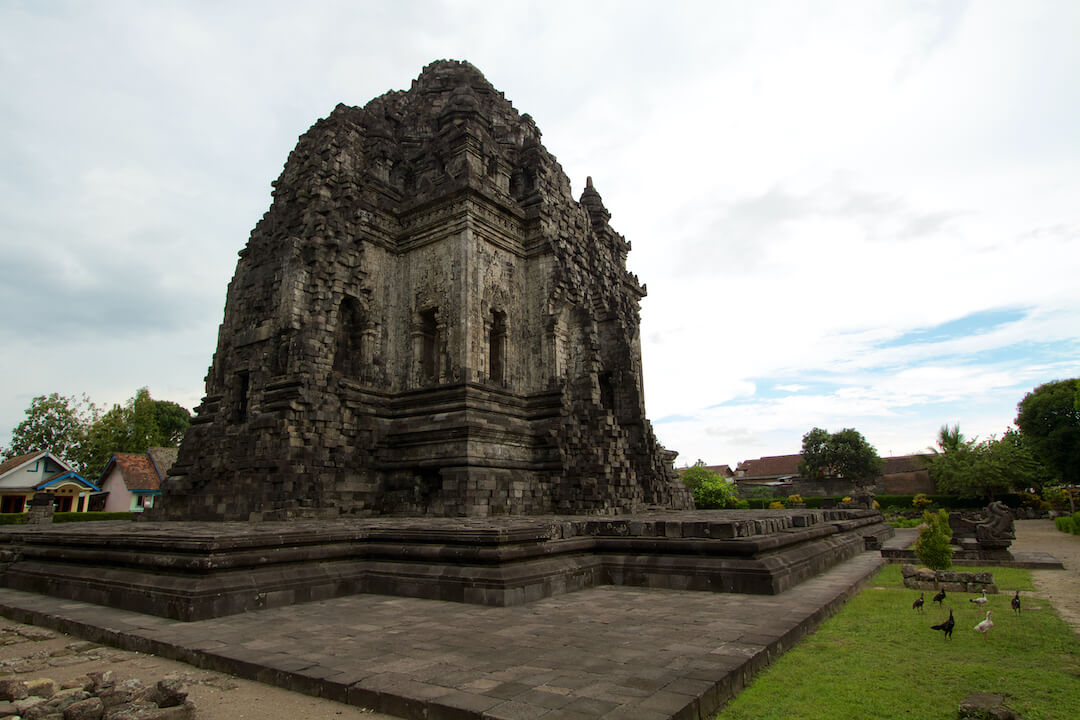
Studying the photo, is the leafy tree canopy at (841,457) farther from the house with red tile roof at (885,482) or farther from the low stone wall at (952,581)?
the low stone wall at (952,581)

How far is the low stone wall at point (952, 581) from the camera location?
7738mm

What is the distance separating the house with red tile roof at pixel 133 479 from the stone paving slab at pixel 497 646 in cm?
3300

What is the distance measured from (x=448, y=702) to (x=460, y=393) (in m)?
10.3

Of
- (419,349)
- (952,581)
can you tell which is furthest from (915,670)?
(419,349)

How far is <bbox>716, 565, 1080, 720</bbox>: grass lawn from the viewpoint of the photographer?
352cm

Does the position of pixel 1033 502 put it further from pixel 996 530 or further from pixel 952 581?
pixel 952 581

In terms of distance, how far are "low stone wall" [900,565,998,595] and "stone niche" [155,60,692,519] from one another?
20.6 ft

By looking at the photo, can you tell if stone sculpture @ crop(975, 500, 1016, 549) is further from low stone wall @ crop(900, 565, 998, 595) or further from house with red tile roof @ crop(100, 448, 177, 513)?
house with red tile roof @ crop(100, 448, 177, 513)

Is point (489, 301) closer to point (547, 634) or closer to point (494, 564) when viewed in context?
point (494, 564)

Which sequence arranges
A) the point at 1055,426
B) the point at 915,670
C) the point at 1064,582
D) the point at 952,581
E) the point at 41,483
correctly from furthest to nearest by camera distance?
the point at 1055,426 → the point at 41,483 → the point at 1064,582 → the point at 952,581 → the point at 915,670

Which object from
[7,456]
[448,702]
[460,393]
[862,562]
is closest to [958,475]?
[862,562]

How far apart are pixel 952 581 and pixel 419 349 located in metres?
11.9

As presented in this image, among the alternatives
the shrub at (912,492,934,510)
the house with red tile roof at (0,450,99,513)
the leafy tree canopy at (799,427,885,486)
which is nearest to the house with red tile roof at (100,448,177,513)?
the house with red tile roof at (0,450,99,513)

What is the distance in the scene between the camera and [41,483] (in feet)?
112
